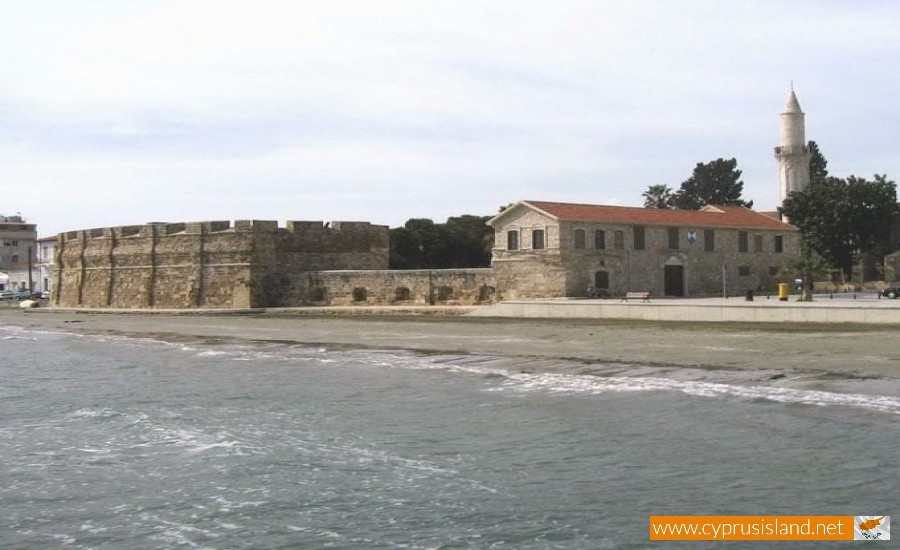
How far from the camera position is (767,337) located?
21.3 m

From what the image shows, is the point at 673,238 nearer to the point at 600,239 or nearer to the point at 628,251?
the point at 628,251

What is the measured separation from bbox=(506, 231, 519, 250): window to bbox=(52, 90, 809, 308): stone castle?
0.04 m

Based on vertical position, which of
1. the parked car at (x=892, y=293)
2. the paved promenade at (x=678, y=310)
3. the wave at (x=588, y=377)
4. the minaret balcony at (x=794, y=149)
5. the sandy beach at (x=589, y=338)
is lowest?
the wave at (x=588, y=377)

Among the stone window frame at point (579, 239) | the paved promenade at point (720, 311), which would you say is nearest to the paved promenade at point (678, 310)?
the paved promenade at point (720, 311)

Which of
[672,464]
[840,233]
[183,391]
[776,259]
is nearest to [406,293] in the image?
[776,259]

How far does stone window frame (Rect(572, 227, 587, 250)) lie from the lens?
36.1 metres

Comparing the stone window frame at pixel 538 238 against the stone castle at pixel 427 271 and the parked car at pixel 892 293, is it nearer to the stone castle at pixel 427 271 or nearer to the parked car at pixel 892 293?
the stone castle at pixel 427 271

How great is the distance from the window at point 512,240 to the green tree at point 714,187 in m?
51.0

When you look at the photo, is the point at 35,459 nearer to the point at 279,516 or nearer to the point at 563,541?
the point at 279,516

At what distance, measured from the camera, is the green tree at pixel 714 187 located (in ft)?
279

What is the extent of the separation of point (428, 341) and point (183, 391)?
31.5 ft

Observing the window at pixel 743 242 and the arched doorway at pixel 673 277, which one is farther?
the window at pixel 743 242

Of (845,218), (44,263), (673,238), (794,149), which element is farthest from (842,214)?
(44,263)

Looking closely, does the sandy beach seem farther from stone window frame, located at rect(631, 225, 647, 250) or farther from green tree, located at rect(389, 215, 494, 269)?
green tree, located at rect(389, 215, 494, 269)
